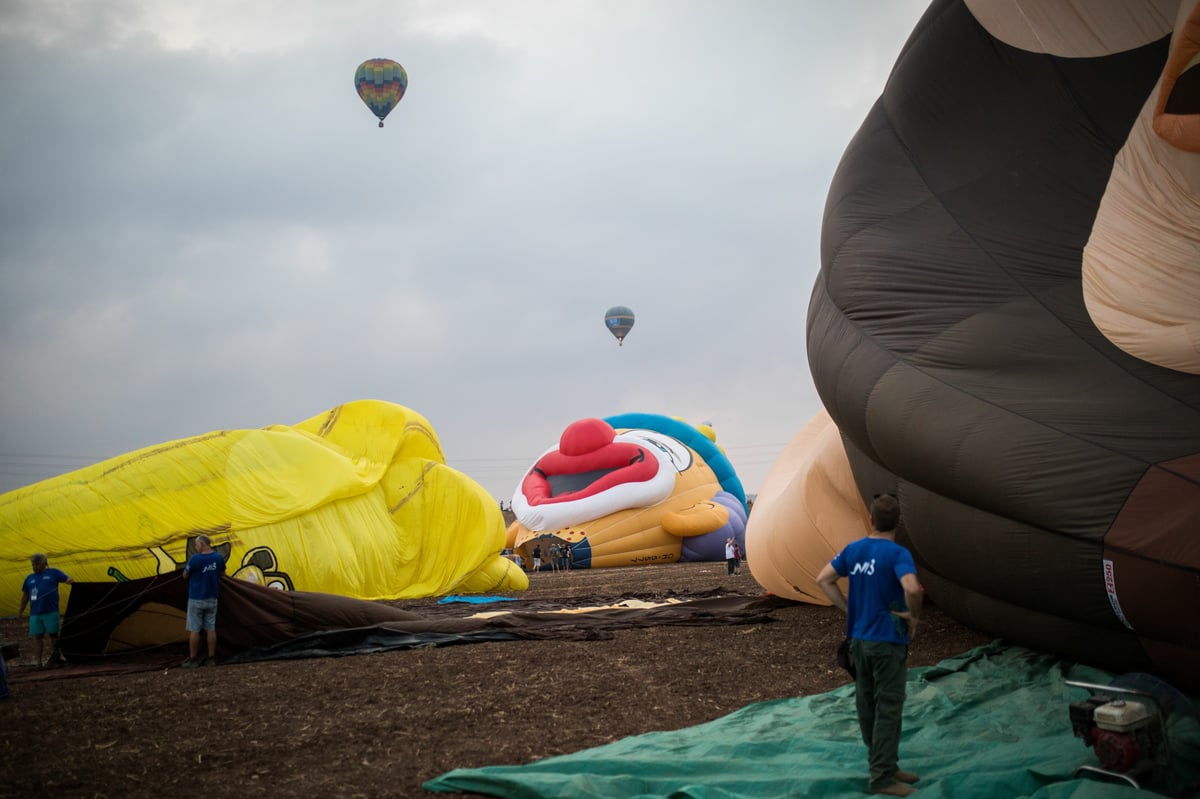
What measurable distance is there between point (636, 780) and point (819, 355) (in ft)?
11.9

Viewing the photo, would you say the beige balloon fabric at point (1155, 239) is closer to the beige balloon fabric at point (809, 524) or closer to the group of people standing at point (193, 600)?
the beige balloon fabric at point (809, 524)

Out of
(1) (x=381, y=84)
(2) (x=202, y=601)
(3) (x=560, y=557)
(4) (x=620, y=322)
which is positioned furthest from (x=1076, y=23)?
Answer: (4) (x=620, y=322)

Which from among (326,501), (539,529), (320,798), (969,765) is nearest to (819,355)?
(969,765)

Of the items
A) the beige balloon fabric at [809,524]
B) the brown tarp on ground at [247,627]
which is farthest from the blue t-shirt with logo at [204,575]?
the beige balloon fabric at [809,524]


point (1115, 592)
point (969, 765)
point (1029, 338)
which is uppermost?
point (1029, 338)

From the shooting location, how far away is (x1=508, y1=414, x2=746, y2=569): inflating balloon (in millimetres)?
22766

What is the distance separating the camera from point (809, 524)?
8.12m

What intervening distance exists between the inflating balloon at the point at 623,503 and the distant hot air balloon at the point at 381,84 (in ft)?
31.2

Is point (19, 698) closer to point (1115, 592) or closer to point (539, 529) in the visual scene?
point (1115, 592)

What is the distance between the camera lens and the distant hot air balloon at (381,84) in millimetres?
24156

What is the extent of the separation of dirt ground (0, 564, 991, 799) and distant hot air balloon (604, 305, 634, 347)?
30.7 meters

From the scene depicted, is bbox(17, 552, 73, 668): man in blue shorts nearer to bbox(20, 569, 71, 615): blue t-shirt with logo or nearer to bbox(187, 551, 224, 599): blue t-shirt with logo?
bbox(20, 569, 71, 615): blue t-shirt with logo

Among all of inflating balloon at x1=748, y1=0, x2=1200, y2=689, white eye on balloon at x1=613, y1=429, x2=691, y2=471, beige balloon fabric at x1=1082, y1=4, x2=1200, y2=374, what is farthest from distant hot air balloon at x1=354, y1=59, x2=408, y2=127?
beige balloon fabric at x1=1082, y1=4, x2=1200, y2=374

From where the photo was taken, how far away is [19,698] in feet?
20.4
